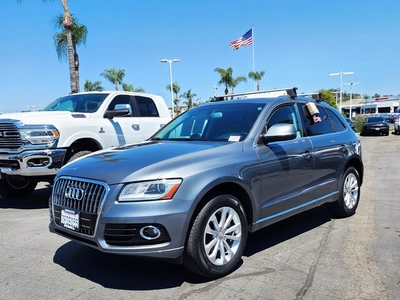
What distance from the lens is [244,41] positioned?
98.8 ft

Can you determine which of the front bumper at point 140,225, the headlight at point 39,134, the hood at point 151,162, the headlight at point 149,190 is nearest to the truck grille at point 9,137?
the headlight at point 39,134

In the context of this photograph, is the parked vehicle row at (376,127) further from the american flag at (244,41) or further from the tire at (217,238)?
the tire at (217,238)

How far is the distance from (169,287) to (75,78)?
15.8 meters

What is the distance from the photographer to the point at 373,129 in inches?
1217

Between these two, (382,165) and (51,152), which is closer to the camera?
(51,152)

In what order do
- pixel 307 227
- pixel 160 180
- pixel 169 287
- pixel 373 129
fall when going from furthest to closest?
pixel 373 129
pixel 307 227
pixel 169 287
pixel 160 180

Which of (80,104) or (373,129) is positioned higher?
(80,104)

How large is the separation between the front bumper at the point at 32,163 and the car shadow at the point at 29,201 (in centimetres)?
108

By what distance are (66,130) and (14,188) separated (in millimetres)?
2063

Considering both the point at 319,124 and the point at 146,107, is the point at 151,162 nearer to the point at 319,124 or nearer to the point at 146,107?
the point at 319,124

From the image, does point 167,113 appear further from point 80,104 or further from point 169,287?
point 169,287

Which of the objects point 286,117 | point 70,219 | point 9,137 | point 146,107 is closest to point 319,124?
point 286,117

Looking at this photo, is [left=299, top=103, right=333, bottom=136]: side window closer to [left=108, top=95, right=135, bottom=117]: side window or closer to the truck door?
the truck door

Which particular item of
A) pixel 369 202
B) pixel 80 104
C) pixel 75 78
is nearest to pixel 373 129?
pixel 75 78
